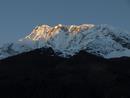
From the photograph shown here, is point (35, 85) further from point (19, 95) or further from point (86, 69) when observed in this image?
point (86, 69)

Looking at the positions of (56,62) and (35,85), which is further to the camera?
(56,62)

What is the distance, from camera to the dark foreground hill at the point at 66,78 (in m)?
135

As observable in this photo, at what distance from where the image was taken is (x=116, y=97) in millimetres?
128250

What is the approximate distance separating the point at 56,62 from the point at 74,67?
903 cm

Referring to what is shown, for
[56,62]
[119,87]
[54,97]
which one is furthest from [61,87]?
[56,62]

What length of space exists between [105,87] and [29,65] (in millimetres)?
33570

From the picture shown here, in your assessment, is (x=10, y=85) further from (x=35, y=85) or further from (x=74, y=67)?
(x=74, y=67)

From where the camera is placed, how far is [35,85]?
457 ft

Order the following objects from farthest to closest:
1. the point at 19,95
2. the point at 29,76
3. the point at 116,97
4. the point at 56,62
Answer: the point at 56,62, the point at 29,76, the point at 19,95, the point at 116,97

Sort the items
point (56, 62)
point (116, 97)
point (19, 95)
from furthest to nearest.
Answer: point (56, 62)
point (19, 95)
point (116, 97)

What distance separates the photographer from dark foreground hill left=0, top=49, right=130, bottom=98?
135250 mm

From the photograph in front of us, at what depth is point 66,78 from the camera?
144 m

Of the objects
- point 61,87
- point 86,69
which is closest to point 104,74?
point 86,69

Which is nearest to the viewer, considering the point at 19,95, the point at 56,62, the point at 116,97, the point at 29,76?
the point at 116,97
